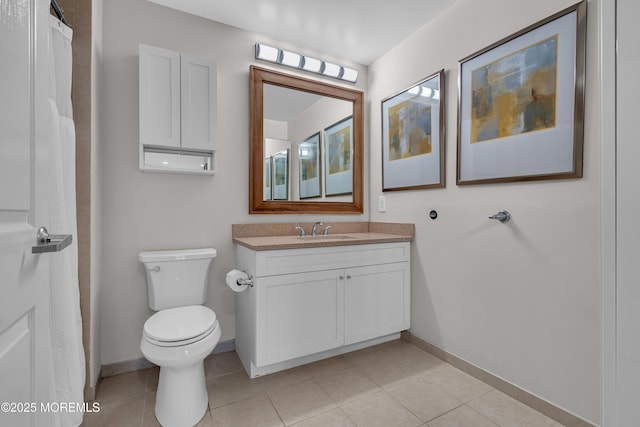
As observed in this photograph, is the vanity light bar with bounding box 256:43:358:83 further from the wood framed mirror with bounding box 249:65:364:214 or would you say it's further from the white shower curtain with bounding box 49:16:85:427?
the white shower curtain with bounding box 49:16:85:427

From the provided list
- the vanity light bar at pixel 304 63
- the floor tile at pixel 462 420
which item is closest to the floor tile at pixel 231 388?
the floor tile at pixel 462 420

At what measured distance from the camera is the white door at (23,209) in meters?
0.53

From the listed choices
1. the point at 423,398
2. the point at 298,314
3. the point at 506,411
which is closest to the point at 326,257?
the point at 298,314

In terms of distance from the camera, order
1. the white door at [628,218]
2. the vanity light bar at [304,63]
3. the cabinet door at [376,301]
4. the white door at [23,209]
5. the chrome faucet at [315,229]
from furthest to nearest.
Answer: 1. the chrome faucet at [315,229]
2. the vanity light bar at [304,63]
3. the cabinet door at [376,301]
4. the white door at [628,218]
5. the white door at [23,209]

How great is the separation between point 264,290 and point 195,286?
50 cm

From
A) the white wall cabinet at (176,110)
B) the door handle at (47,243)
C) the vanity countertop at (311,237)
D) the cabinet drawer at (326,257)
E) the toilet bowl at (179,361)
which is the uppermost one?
the white wall cabinet at (176,110)

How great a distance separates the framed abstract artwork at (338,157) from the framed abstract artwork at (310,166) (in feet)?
0.29

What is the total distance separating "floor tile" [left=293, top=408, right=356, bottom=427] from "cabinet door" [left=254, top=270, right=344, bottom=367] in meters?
0.40

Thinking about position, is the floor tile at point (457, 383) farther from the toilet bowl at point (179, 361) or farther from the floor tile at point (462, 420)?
the toilet bowl at point (179, 361)

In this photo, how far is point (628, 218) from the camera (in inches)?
32.9

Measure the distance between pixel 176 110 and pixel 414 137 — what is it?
1736 millimetres

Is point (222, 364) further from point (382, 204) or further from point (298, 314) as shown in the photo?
point (382, 204)

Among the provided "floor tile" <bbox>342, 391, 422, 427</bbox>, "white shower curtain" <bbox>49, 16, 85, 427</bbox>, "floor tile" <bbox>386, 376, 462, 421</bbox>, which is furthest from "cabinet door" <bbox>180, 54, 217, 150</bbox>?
"floor tile" <bbox>386, 376, 462, 421</bbox>

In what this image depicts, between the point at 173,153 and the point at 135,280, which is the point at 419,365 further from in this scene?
the point at 173,153
